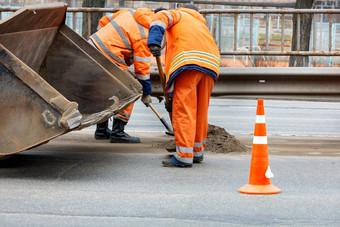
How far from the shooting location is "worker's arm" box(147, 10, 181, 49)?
236 inches

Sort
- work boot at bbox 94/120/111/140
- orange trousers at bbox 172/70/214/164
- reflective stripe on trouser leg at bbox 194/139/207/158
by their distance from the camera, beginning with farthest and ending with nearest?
work boot at bbox 94/120/111/140, reflective stripe on trouser leg at bbox 194/139/207/158, orange trousers at bbox 172/70/214/164

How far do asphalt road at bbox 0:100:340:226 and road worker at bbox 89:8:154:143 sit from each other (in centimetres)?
78

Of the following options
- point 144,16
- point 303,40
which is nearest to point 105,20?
point 144,16

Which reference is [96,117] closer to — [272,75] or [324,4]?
[272,75]

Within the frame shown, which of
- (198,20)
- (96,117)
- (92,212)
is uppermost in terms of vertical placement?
(198,20)

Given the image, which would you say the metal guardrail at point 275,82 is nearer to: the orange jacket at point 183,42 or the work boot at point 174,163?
the orange jacket at point 183,42

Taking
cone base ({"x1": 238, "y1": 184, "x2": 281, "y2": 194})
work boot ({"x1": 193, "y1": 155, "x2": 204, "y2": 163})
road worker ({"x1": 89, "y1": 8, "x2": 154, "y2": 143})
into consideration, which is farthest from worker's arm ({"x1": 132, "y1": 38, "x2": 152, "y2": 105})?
cone base ({"x1": 238, "y1": 184, "x2": 281, "y2": 194})

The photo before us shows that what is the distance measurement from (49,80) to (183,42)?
185 centimetres

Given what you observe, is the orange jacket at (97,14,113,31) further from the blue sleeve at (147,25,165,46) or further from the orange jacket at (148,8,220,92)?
the blue sleeve at (147,25,165,46)

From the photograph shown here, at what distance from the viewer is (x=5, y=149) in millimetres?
5547

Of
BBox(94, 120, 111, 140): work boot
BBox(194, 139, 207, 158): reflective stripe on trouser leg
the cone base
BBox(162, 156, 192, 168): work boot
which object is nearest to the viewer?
the cone base

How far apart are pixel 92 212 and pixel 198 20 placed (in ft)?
8.50

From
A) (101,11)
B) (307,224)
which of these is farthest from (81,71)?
(307,224)

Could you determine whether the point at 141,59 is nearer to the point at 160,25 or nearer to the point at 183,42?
the point at 183,42
